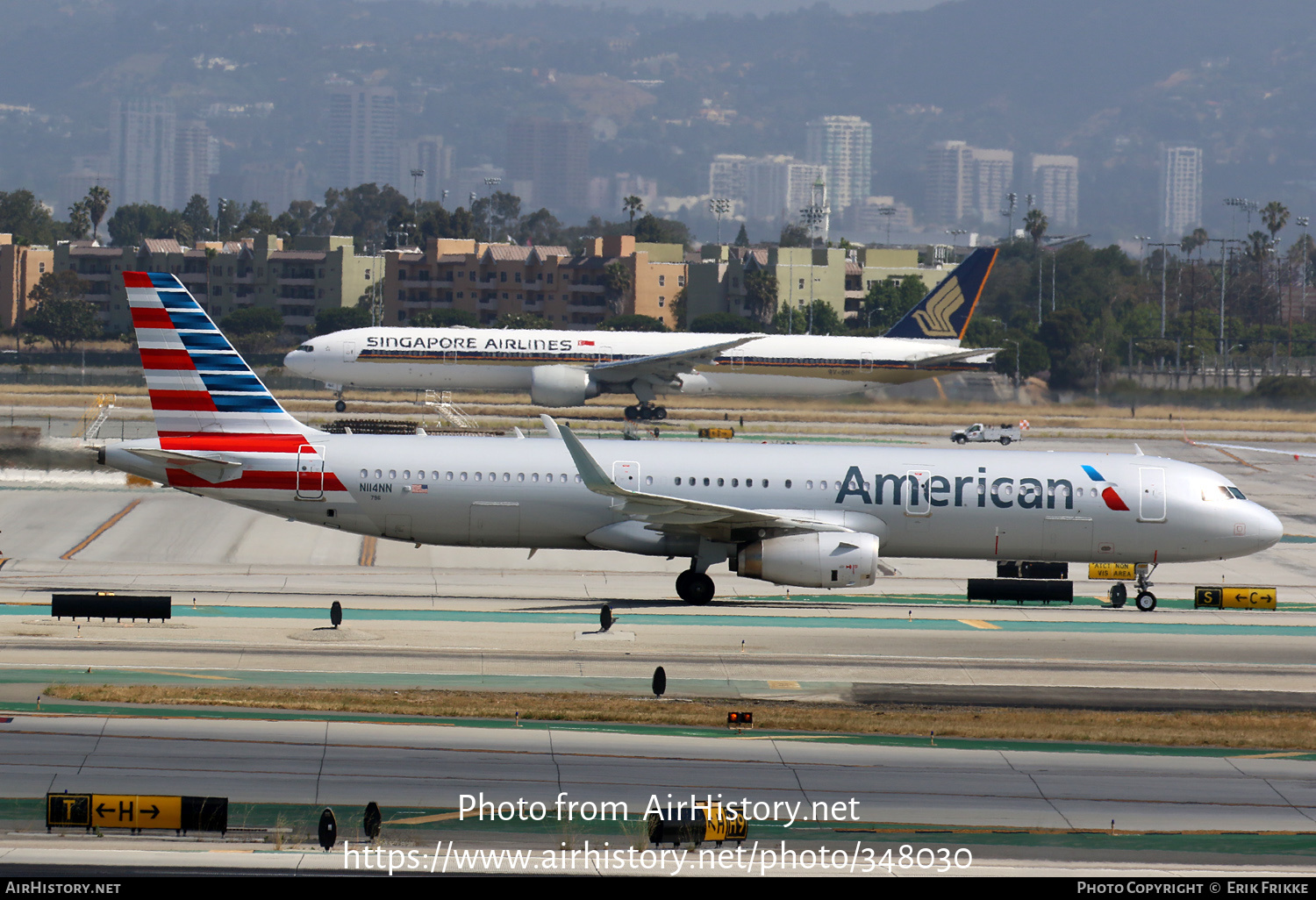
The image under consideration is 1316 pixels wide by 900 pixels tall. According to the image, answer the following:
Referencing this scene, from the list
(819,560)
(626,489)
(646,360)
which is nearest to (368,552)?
(626,489)

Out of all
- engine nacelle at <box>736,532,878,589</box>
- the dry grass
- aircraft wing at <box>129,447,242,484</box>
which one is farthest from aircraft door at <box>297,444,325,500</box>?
engine nacelle at <box>736,532,878,589</box>

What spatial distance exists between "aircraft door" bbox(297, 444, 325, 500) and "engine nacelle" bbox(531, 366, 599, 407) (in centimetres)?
4097

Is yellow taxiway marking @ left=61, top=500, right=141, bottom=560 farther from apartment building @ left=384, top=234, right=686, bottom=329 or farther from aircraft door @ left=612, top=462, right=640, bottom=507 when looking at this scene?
apartment building @ left=384, top=234, right=686, bottom=329

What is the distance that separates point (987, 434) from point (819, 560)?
4529 cm

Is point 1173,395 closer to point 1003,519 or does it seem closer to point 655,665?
point 1003,519

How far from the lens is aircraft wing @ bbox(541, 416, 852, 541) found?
104ft

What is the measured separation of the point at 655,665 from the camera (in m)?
27.9

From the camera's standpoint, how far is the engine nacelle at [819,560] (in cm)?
3225

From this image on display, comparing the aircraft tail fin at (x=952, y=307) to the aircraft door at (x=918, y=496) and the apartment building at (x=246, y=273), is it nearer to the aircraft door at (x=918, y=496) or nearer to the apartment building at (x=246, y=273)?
the aircraft door at (x=918, y=496)

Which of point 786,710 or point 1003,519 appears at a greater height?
point 1003,519

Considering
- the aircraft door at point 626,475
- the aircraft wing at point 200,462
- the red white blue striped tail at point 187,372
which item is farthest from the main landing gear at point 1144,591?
the aircraft wing at point 200,462

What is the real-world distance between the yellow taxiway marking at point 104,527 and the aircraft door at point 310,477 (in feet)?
29.7
